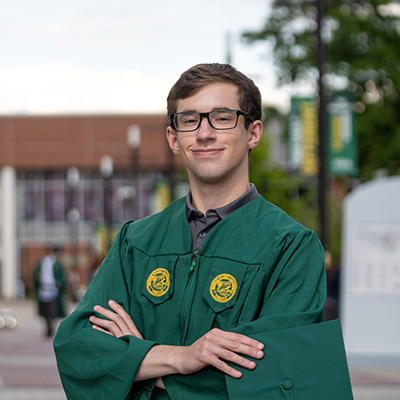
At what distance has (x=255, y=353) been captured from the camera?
7.86ft

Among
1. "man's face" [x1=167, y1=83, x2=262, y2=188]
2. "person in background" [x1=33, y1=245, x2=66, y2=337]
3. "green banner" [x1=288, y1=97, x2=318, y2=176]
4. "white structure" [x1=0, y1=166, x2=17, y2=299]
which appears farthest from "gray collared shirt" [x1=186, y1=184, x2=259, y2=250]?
"white structure" [x1=0, y1=166, x2=17, y2=299]

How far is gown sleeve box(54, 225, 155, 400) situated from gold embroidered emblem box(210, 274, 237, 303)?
0.27m

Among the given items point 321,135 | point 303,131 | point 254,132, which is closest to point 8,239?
point 303,131

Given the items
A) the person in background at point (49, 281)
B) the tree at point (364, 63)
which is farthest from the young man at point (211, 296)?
the tree at point (364, 63)

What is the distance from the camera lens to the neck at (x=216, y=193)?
271 cm

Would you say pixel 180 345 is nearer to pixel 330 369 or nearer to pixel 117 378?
pixel 117 378

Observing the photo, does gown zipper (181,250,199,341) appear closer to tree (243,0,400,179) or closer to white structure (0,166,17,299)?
tree (243,0,400,179)

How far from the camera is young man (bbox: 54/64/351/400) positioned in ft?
7.90

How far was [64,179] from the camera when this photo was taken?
172 feet

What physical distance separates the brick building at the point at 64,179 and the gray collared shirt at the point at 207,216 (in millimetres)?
47631

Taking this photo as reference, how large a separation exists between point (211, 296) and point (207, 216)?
0.33m

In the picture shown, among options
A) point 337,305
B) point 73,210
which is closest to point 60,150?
point 73,210

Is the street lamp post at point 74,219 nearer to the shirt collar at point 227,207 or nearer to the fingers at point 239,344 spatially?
the shirt collar at point 227,207

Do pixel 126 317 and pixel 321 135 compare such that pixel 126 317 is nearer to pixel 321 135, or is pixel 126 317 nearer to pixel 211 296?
pixel 211 296
